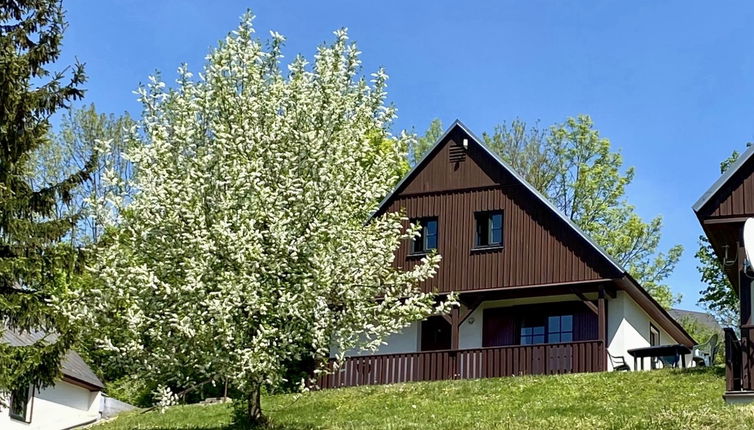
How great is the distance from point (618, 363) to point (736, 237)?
716cm

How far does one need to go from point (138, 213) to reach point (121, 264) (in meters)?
0.83

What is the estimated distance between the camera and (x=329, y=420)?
20000mm

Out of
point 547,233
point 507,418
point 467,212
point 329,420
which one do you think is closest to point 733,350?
point 507,418

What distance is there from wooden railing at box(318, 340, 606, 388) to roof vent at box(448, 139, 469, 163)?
5.24 m

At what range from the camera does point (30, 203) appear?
1773cm

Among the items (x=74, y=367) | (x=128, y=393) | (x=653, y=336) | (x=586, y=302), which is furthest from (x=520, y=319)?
(x=74, y=367)

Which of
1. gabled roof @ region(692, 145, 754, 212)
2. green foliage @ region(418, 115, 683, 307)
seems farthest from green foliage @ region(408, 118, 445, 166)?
gabled roof @ region(692, 145, 754, 212)

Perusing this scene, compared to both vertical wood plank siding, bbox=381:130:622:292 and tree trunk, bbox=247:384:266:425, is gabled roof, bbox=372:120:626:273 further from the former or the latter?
tree trunk, bbox=247:384:266:425

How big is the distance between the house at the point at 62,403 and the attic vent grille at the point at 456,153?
37.9ft

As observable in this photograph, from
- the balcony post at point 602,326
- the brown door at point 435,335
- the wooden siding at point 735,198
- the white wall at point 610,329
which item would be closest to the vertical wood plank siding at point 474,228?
the balcony post at point 602,326

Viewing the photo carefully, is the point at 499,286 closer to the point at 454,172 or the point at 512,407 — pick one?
the point at 454,172

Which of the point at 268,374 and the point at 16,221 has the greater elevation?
the point at 16,221

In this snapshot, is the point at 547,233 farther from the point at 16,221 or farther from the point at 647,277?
the point at 647,277

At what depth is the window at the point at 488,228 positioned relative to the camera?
27.7 m
